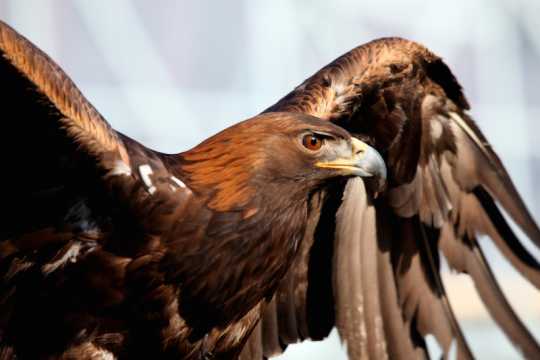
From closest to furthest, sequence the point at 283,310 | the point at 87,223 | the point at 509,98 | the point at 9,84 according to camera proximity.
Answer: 1. the point at 9,84
2. the point at 87,223
3. the point at 283,310
4. the point at 509,98

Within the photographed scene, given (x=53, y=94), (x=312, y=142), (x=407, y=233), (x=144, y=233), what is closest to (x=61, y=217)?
(x=144, y=233)

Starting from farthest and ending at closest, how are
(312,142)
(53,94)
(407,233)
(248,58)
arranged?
(248,58) → (407,233) → (312,142) → (53,94)

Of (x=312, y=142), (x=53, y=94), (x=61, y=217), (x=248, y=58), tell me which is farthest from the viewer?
(x=248, y=58)

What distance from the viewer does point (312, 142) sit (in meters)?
5.50

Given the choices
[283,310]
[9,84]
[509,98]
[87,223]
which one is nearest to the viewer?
[9,84]

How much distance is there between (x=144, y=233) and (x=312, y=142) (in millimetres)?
847

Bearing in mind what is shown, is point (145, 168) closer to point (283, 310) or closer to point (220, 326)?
point (220, 326)

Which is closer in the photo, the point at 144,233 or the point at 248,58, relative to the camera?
the point at 144,233

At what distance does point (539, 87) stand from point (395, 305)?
29.2ft

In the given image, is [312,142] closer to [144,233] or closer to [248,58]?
[144,233]

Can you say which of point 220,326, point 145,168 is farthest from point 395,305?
point 145,168

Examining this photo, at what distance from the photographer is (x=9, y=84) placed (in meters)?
4.95

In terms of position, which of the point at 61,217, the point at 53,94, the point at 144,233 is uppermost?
the point at 53,94

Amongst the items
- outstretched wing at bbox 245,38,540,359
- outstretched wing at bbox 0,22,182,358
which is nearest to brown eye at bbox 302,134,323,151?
outstretched wing at bbox 0,22,182,358
